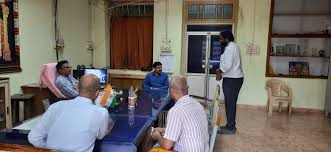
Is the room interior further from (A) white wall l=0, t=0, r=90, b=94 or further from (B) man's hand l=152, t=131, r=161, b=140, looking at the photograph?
(B) man's hand l=152, t=131, r=161, b=140

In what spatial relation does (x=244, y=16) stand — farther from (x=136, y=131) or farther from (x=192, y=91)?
(x=136, y=131)

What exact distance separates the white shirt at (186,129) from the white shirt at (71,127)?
432mm

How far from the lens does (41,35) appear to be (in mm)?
4262

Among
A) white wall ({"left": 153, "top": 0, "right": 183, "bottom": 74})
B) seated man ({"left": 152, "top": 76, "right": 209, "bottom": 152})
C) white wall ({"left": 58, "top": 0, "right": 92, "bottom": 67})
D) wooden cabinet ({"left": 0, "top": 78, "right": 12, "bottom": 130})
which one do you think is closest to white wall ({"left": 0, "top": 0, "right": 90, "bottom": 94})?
white wall ({"left": 58, "top": 0, "right": 92, "bottom": 67})

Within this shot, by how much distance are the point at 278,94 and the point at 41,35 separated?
4.68m

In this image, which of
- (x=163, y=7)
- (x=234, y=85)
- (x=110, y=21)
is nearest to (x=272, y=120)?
(x=234, y=85)

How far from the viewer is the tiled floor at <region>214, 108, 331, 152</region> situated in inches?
130

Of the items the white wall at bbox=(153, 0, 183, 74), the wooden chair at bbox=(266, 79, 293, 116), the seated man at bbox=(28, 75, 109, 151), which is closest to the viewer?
the seated man at bbox=(28, 75, 109, 151)

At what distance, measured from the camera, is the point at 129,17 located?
6043 mm

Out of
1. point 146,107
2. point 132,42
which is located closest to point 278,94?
point 132,42

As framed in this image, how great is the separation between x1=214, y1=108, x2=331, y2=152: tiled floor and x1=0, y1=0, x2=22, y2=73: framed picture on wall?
310cm

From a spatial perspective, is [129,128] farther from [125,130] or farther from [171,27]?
[171,27]

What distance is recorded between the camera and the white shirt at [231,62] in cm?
358

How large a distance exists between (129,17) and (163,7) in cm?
93
